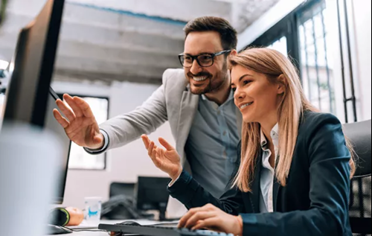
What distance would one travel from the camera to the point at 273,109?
1.10 m

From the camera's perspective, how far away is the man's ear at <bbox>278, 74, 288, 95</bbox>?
1.08 meters

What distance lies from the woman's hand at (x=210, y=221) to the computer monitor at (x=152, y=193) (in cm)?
342

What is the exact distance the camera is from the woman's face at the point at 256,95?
1.08 m

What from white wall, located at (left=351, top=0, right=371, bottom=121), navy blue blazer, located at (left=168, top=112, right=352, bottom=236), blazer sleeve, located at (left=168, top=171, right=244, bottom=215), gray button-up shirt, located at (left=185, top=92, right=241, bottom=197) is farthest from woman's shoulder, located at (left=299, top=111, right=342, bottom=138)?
white wall, located at (left=351, top=0, right=371, bottom=121)

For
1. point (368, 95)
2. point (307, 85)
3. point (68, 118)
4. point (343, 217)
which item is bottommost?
point (343, 217)

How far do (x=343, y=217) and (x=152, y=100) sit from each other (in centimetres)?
113

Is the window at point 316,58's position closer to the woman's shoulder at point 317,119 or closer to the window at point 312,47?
the window at point 312,47

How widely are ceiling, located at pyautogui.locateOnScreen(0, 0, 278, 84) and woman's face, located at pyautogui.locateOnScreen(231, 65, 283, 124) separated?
6.62ft

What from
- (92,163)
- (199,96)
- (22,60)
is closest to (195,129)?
(199,96)

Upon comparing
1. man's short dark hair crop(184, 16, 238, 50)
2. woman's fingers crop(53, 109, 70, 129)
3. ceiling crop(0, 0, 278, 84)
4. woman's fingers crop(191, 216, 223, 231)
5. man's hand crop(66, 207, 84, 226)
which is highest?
ceiling crop(0, 0, 278, 84)

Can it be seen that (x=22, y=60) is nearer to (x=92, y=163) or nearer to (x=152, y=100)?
(x=152, y=100)

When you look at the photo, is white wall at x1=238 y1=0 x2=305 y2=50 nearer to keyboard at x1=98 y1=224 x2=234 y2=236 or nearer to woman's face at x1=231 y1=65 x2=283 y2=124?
woman's face at x1=231 y1=65 x2=283 y2=124

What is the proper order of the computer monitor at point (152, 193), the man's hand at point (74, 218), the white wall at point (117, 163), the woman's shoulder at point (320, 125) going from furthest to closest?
the white wall at point (117, 163)
the computer monitor at point (152, 193)
the man's hand at point (74, 218)
the woman's shoulder at point (320, 125)

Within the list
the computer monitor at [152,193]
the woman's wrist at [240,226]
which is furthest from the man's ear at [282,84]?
the computer monitor at [152,193]
